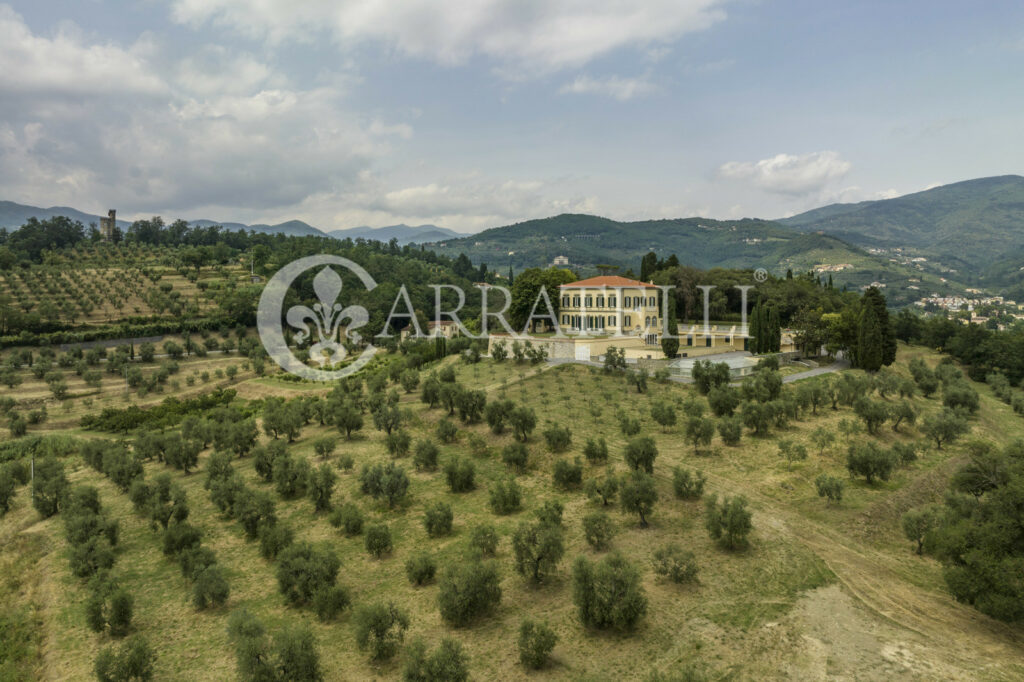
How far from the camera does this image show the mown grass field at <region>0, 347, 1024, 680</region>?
1414cm

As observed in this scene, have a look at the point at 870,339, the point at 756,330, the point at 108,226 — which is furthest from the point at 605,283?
the point at 108,226

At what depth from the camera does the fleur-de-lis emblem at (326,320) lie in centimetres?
7631

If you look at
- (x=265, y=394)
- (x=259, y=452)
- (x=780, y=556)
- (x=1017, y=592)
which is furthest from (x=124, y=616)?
(x=265, y=394)

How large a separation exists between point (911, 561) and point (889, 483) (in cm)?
698

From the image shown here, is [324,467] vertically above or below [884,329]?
below

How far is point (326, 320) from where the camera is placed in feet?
298

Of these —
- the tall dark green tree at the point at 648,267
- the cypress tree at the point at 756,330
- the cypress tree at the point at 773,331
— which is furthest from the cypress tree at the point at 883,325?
the tall dark green tree at the point at 648,267

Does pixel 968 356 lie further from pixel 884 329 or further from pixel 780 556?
pixel 780 556

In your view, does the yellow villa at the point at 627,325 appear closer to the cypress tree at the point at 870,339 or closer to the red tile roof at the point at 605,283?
the red tile roof at the point at 605,283

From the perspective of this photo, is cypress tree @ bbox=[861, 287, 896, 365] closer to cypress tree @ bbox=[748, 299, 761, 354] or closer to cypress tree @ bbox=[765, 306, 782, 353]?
cypress tree @ bbox=[765, 306, 782, 353]

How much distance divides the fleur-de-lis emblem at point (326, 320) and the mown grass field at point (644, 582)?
44.0 metres

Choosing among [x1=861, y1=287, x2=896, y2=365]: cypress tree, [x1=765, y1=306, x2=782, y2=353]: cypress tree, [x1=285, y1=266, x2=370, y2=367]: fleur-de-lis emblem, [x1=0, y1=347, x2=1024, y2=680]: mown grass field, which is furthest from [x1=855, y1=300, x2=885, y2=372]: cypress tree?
[x1=285, y1=266, x2=370, y2=367]: fleur-de-lis emblem

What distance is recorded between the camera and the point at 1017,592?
547 inches

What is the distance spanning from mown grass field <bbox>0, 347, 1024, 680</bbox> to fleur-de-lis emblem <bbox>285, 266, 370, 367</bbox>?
44.0m
